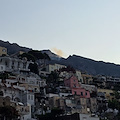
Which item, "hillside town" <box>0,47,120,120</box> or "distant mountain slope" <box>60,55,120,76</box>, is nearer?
"hillside town" <box>0,47,120,120</box>

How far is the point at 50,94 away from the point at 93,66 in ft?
266

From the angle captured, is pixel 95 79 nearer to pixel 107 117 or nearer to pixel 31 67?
pixel 31 67

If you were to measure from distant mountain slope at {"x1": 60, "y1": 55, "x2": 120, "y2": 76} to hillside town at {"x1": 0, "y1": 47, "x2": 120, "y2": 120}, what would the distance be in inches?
1706

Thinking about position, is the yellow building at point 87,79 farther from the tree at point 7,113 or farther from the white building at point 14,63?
the tree at point 7,113

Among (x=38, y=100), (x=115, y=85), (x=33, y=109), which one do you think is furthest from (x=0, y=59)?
(x=115, y=85)

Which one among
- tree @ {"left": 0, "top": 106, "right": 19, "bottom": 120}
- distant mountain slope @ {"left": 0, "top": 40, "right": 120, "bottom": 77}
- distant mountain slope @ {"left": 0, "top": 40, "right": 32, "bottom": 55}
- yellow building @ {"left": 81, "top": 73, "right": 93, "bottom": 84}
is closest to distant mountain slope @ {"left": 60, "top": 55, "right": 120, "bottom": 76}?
distant mountain slope @ {"left": 0, "top": 40, "right": 120, "bottom": 77}

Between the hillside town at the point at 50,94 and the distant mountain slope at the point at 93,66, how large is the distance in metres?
43.3

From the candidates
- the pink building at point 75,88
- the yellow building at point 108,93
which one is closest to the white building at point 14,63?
the pink building at point 75,88

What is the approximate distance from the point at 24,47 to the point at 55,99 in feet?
314

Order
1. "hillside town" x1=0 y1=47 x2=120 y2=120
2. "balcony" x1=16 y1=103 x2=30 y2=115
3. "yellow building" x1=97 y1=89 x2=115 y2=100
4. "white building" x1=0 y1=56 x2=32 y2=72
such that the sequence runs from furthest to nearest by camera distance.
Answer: "yellow building" x1=97 y1=89 x2=115 y2=100
"white building" x1=0 y1=56 x2=32 y2=72
"hillside town" x1=0 y1=47 x2=120 y2=120
"balcony" x1=16 y1=103 x2=30 y2=115

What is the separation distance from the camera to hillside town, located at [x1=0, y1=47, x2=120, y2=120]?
49.8 meters

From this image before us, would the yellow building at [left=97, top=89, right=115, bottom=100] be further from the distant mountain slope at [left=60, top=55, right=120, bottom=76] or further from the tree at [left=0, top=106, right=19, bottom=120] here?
the distant mountain slope at [left=60, top=55, right=120, bottom=76]

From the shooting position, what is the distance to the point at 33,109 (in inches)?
2239

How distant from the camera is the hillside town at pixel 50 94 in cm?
4978
